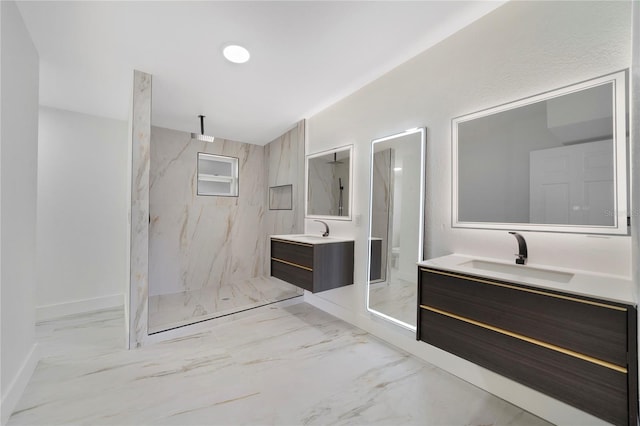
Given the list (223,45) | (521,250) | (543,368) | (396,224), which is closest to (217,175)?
(223,45)

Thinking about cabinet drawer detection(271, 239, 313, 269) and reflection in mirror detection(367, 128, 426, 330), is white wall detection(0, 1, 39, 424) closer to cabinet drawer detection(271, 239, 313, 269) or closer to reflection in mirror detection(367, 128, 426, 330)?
cabinet drawer detection(271, 239, 313, 269)

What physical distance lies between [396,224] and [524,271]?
1019 millimetres

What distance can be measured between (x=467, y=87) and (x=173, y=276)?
4233 millimetres

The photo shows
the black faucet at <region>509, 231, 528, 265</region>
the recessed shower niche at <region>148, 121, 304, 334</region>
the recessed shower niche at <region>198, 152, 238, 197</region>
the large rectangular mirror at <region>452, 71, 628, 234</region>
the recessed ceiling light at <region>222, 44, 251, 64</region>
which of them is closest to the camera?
the large rectangular mirror at <region>452, 71, 628, 234</region>

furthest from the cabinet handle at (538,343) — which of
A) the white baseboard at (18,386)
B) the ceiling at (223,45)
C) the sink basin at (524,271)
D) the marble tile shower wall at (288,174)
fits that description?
the white baseboard at (18,386)

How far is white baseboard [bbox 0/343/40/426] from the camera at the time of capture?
1.49m

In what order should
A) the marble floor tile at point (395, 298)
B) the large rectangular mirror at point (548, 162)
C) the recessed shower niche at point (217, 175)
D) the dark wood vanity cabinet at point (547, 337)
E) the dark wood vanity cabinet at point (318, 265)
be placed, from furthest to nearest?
1. the recessed shower niche at point (217, 175)
2. the dark wood vanity cabinet at point (318, 265)
3. the marble floor tile at point (395, 298)
4. the large rectangular mirror at point (548, 162)
5. the dark wood vanity cabinet at point (547, 337)

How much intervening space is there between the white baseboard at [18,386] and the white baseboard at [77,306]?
1.12 m

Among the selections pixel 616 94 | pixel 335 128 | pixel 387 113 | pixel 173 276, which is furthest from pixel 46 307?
pixel 616 94

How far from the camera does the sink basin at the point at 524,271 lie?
4.84ft

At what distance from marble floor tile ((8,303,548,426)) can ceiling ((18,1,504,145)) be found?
2496 millimetres

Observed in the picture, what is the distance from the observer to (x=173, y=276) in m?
3.82

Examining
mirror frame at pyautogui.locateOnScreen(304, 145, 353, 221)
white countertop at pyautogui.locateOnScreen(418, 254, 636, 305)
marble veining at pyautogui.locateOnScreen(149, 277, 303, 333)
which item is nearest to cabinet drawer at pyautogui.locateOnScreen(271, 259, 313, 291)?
marble veining at pyautogui.locateOnScreen(149, 277, 303, 333)

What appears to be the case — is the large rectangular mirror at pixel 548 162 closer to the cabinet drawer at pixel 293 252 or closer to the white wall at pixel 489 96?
the white wall at pixel 489 96
